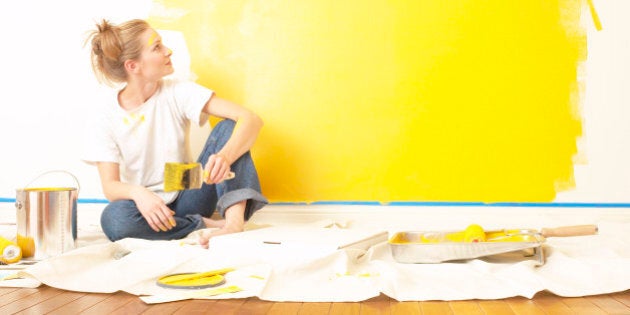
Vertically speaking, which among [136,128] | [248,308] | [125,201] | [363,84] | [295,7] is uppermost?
[295,7]

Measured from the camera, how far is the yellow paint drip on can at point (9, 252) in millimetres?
1708

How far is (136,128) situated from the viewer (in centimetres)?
222

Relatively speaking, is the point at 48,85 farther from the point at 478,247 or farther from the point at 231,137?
the point at 478,247

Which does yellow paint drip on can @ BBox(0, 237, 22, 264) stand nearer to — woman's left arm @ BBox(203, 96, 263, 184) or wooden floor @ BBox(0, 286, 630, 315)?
wooden floor @ BBox(0, 286, 630, 315)

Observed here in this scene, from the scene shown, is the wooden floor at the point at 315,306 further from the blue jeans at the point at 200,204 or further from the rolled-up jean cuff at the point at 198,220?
the rolled-up jean cuff at the point at 198,220

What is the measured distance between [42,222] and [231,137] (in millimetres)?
610

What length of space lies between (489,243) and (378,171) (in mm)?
938

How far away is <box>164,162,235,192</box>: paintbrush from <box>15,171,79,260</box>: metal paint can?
26 centimetres

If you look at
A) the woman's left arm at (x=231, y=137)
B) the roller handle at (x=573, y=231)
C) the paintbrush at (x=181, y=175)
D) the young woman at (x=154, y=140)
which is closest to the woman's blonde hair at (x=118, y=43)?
the young woman at (x=154, y=140)

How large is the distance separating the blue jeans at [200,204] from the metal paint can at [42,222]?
0.88 ft

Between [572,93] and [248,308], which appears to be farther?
[572,93]

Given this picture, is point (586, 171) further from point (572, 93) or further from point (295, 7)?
point (295, 7)

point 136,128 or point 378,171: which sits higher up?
point 136,128

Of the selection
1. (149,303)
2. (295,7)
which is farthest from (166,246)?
(295,7)
